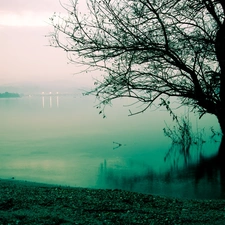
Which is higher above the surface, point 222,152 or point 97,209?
point 222,152

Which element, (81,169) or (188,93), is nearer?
(188,93)

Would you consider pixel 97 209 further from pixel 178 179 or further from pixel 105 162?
pixel 105 162

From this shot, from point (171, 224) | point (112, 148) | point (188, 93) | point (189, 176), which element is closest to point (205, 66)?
point (188, 93)

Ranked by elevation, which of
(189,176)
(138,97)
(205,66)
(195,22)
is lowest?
(189,176)

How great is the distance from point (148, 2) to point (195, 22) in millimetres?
2198

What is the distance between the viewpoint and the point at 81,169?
1600 cm

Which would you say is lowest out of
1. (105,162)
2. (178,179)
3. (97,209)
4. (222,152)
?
(178,179)

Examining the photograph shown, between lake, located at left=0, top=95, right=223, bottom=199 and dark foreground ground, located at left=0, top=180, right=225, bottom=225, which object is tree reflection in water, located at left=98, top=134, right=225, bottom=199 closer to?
lake, located at left=0, top=95, right=223, bottom=199

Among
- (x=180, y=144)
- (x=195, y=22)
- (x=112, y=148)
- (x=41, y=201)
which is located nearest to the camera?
(x=41, y=201)

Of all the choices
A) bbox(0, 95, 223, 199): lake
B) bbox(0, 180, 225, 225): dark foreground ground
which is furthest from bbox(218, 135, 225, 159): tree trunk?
bbox(0, 180, 225, 225): dark foreground ground

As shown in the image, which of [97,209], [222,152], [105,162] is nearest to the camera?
[97,209]

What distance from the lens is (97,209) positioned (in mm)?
6793

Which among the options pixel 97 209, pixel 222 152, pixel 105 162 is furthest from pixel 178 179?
pixel 97 209

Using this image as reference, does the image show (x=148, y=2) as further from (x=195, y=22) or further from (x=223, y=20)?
(x=223, y=20)
